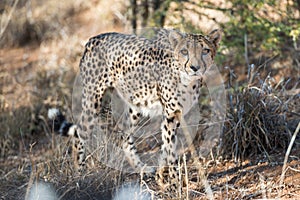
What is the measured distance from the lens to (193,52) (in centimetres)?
383

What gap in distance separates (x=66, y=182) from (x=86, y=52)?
43.9 inches

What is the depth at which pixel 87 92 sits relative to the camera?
14.6 feet

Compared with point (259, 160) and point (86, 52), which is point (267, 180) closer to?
point (259, 160)

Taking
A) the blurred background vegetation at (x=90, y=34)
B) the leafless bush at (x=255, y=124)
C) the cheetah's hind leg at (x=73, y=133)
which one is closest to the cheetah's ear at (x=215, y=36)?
the leafless bush at (x=255, y=124)

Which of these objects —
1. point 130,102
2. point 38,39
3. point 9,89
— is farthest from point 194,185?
point 38,39

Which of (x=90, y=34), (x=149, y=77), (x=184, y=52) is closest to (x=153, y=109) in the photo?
(x=149, y=77)

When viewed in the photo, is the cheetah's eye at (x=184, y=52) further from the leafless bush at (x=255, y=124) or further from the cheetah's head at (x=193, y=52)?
the leafless bush at (x=255, y=124)

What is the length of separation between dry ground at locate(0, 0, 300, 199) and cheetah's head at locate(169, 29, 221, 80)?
0.71m

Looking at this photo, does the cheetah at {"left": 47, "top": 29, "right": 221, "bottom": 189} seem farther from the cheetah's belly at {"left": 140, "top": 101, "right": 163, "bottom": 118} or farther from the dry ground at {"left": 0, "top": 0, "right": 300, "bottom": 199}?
the dry ground at {"left": 0, "top": 0, "right": 300, "bottom": 199}

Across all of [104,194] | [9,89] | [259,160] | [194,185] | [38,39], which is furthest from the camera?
[38,39]

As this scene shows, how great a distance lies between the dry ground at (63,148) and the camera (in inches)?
151

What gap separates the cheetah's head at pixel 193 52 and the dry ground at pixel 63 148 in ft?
2.32

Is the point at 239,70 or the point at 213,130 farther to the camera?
the point at 239,70

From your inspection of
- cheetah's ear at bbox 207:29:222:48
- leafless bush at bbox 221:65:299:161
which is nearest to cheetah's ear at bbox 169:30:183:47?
cheetah's ear at bbox 207:29:222:48
